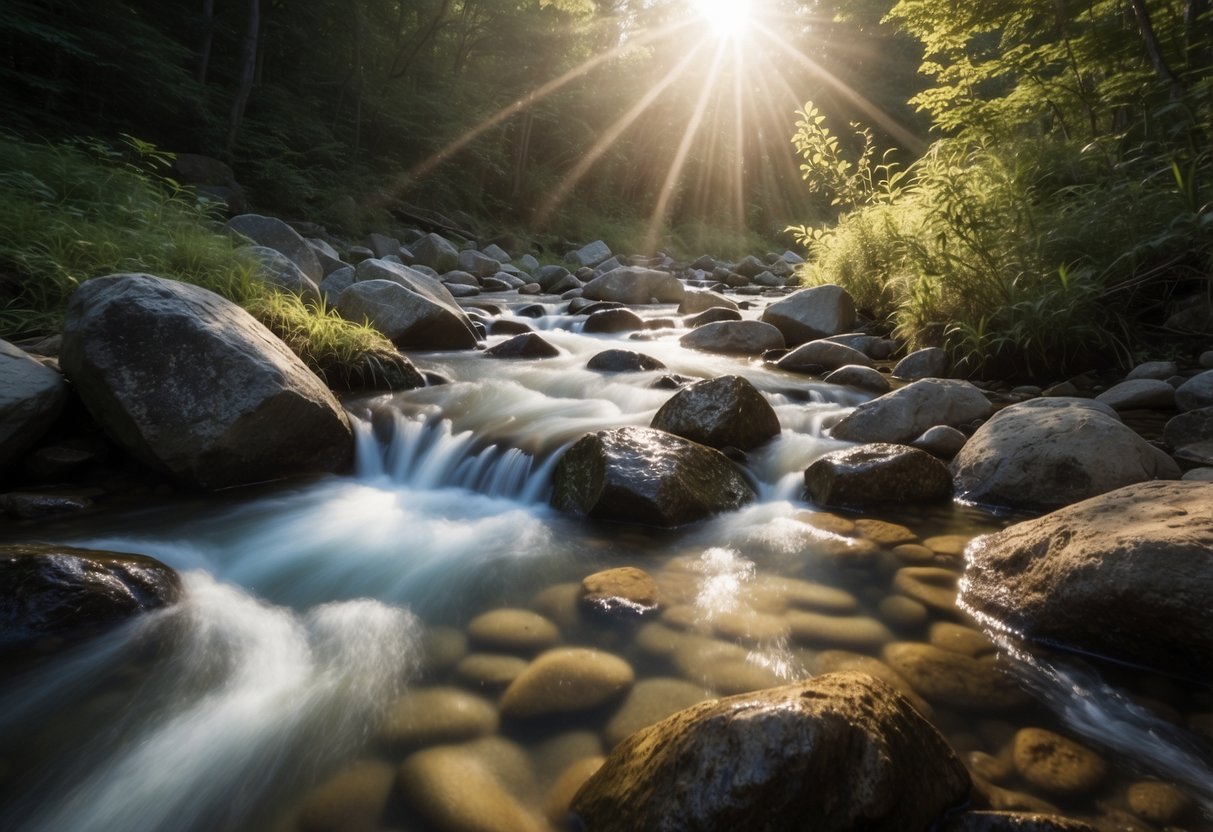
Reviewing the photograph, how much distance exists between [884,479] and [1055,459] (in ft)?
2.37

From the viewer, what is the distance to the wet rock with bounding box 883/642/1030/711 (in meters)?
1.80

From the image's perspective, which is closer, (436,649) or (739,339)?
(436,649)

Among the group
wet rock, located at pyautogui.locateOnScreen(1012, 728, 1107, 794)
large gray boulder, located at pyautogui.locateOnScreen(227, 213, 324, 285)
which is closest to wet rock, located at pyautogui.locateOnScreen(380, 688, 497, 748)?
wet rock, located at pyautogui.locateOnScreen(1012, 728, 1107, 794)

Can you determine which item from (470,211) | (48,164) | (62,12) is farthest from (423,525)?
(470,211)

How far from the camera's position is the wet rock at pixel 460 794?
1.44 meters

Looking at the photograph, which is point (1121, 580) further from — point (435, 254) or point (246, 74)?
point (246, 74)

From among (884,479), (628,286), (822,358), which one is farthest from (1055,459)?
(628,286)

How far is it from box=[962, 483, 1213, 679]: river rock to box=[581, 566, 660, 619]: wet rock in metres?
1.10

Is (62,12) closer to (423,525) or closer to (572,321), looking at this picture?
(572,321)

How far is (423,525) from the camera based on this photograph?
126 inches

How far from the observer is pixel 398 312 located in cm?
617

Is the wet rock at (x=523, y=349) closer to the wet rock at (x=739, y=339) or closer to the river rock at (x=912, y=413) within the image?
the wet rock at (x=739, y=339)

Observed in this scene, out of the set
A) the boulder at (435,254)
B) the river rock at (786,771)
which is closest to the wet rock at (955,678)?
the river rock at (786,771)

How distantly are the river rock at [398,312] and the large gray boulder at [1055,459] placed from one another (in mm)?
4734
